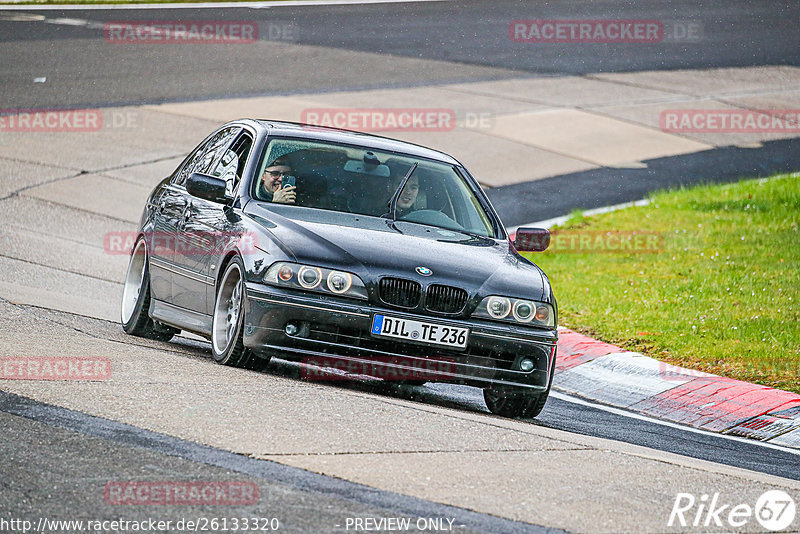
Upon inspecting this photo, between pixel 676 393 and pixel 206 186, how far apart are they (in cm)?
363

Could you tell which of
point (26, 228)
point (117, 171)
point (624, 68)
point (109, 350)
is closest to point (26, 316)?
point (109, 350)

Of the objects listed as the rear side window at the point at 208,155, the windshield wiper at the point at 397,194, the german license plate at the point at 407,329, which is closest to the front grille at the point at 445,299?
the german license plate at the point at 407,329

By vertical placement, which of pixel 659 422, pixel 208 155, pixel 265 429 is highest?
pixel 208 155

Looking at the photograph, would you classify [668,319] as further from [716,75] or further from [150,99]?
[716,75]

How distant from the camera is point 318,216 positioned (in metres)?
8.18

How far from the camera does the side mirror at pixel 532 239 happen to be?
29.0 ft

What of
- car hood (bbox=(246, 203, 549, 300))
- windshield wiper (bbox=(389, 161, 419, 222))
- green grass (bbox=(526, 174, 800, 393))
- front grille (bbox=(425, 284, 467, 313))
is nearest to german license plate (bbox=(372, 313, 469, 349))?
front grille (bbox=(425, 284, 467, 313))

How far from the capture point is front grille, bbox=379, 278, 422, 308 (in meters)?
7.55

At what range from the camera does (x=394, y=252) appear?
25.3 feet

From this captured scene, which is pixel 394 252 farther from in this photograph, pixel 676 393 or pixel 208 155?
pixel 676 393

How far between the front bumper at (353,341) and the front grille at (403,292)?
0.21 ft

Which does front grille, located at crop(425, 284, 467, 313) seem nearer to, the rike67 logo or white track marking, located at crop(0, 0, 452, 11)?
the rike67 logo

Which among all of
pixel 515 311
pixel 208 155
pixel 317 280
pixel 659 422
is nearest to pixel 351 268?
pixel 317 280

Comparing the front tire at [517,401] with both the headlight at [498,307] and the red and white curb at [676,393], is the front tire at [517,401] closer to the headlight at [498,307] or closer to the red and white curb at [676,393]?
the headlight at [498,307]
